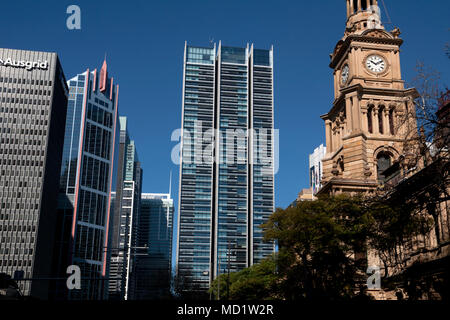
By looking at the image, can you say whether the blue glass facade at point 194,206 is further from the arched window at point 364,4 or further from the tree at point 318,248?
the tree at point 318,248

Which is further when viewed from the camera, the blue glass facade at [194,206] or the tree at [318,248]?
the blue glass facade at [194,206]

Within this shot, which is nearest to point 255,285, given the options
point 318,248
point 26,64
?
point 318,248

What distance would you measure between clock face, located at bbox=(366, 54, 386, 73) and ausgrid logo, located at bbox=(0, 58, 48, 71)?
354 feet

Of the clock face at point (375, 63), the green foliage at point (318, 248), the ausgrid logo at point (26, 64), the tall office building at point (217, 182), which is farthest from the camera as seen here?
the tall office building at point (217, 182)

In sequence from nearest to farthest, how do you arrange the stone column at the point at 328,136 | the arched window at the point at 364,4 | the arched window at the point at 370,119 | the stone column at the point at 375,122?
1. the stone column at the point at 375,122
2. the arched window at the point at 370,119
3. the stone column at the point at 328,136
4. the arched window at the point at 364,4

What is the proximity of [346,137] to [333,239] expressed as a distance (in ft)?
A: 64.6

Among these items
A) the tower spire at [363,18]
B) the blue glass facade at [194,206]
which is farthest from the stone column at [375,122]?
the blue glass facade at [194,206]

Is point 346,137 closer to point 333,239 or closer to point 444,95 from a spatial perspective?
point 333,239

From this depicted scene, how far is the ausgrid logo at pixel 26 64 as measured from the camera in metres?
139

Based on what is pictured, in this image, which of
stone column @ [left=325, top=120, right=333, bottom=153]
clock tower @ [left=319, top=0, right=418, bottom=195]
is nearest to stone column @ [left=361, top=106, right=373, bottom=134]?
clock tower @ [left=319, top=0, right=418, bottom=195]

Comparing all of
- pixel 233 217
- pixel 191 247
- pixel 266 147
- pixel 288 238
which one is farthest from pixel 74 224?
pixel 288 238

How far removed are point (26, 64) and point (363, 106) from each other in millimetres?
112310

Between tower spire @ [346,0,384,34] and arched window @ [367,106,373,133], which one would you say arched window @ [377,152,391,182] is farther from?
tower spire @ [346,0,384,34]

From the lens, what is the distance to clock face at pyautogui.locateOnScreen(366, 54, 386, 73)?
56.7 metres
